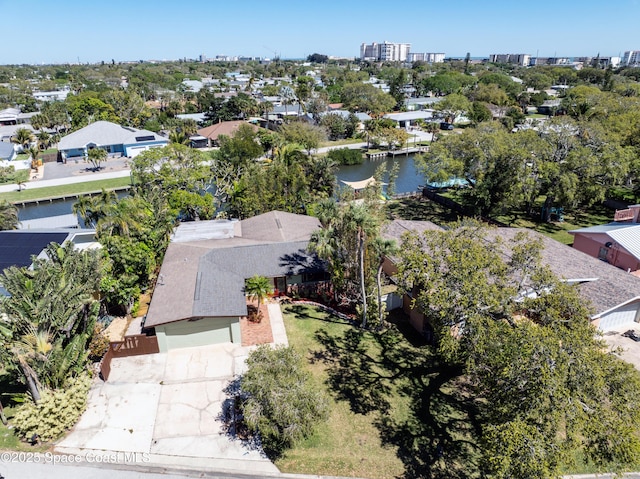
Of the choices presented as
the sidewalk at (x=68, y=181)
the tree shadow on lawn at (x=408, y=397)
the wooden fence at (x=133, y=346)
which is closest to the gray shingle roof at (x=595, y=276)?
the tree shadow on lawn at (x=408, y=397)

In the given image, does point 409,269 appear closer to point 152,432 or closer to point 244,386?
point 244,386

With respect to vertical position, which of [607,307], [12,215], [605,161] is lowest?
[607,307]

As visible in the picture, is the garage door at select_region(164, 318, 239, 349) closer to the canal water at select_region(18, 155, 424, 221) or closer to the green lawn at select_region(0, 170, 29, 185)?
the canal water at select_region(18, 155, 424, 221)

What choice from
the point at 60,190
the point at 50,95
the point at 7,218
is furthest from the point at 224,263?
the point at 50,95

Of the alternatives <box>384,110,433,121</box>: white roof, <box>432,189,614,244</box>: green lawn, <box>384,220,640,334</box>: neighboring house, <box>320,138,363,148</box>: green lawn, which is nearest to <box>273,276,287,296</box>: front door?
<box>384,220,640,334</box>: neighboring house

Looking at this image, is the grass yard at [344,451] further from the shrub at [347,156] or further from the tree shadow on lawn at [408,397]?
the shrub at [347,156]

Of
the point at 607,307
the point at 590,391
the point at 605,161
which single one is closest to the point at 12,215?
the point at 590,391

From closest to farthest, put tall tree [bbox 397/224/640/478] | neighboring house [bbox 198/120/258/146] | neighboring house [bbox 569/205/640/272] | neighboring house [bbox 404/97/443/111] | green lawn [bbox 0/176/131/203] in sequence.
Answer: tall tree [bbox 397/224/640/478] < neighboring house [bbox 569/205/640/272] < green lawn [bbox 0/176/131/203] < neighboring house [bbox 198/120/258/146] < neighboring house [bbox 404/97/443/111]
